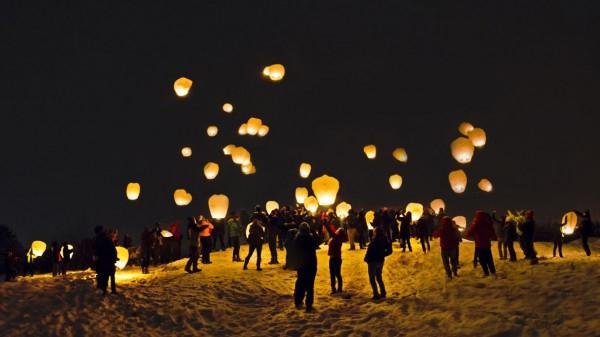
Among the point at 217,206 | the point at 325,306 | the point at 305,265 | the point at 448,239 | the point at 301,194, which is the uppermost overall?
the point at 301,194

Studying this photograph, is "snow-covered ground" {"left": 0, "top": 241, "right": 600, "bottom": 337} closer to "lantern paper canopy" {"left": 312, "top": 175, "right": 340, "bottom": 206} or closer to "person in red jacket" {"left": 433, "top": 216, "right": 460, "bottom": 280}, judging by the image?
"person in red jacket" {"left": 433, "top": 216, "right": 460, "bottom": 280}

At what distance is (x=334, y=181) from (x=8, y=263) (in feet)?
47.7

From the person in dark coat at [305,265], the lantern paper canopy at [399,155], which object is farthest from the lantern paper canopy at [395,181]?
the person in dark coat at [305,265]

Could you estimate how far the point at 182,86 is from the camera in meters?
27.4

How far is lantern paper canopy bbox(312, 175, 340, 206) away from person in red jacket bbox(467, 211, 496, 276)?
10728 millimetres

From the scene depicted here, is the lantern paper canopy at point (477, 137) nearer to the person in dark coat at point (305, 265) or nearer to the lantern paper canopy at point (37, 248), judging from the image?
the person in dark coat at point (305, 265)

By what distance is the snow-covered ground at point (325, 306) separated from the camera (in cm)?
1074

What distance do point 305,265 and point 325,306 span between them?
1.27 metres

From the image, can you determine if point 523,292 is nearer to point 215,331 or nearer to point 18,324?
point 215,331

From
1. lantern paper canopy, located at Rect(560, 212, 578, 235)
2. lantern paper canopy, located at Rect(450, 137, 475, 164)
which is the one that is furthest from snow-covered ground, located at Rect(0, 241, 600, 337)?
lantern paper canopy, located at Rect(450, 137, 475, 164)

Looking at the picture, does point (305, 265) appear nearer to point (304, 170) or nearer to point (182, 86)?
point (182, 86)

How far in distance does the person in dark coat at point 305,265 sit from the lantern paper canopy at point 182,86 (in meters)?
16.0

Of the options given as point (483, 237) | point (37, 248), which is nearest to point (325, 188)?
point (483, 237)

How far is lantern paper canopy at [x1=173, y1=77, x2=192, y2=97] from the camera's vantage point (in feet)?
89.1
